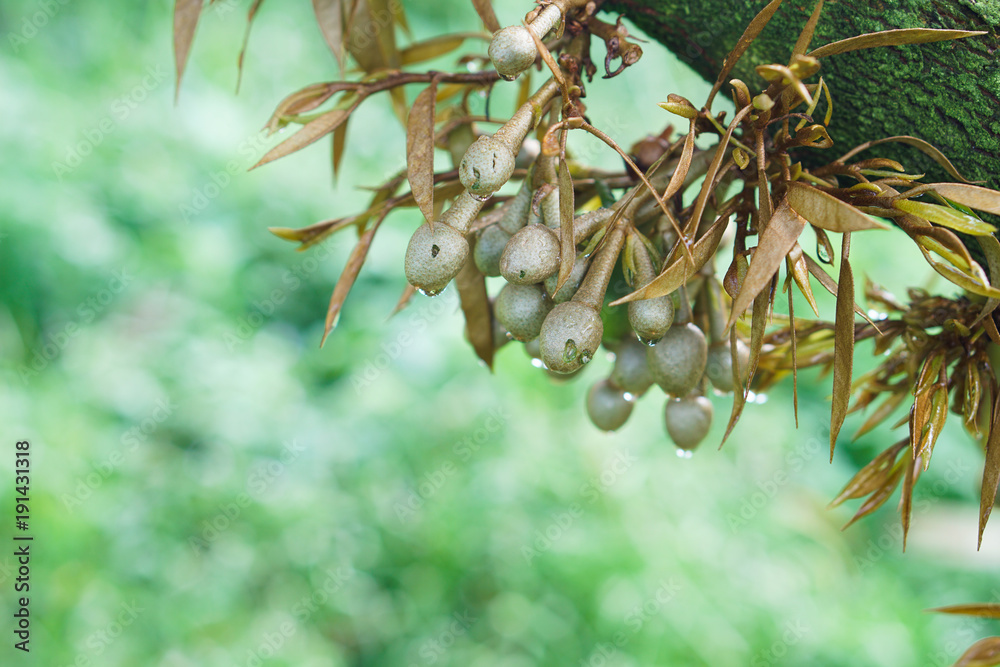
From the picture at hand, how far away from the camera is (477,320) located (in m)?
0.64

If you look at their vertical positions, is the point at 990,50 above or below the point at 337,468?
above

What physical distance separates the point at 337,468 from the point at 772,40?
1554 mm

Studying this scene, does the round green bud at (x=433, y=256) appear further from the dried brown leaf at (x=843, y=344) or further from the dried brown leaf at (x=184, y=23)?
the dried brown leaf at (x=184, y=23)

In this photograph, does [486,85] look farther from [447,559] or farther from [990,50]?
[447,559]

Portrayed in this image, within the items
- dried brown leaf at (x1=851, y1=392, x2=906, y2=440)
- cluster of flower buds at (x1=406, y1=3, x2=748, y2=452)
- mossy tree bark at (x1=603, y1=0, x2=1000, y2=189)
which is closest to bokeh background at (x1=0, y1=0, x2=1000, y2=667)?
dried brown leaf at (x1=851, y1=392, x2=906, y2=440)

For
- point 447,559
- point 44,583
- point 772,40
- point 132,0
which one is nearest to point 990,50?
point 772,40

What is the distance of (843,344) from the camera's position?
1.35 feet

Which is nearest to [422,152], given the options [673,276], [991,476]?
[673,276]

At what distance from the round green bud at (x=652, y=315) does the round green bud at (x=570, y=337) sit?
A: 27 millimetres

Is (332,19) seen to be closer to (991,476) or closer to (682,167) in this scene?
(682,167)

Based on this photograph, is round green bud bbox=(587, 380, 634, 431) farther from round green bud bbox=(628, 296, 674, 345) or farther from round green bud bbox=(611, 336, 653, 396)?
round green bud bbox=(628, 296, 674, 345)

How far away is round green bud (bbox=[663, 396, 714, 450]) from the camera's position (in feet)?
2.01

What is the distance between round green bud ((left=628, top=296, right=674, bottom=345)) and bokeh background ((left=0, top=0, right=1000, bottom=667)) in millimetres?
1282

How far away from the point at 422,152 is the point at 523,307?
0.38 ft
